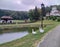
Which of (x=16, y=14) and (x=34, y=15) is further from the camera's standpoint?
(x=16, y=14)

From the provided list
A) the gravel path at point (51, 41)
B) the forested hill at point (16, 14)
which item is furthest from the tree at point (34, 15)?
the gravel path at point (51, 41)

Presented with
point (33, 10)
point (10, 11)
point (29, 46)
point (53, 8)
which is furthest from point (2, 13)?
point (29, 46)

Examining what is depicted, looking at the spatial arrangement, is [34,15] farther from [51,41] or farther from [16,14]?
[51,41]

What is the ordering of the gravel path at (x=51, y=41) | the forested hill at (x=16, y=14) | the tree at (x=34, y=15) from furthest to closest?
the forested hill at (x=16, y=14) → the tree at (x=34, y=15) → the gravel path at (x=51, y=41)

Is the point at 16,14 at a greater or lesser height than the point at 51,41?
lesser

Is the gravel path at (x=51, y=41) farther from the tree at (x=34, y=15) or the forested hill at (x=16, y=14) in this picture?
the forested hill at (x=16, y=14)

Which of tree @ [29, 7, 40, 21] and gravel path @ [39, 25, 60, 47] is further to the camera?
tree @ [29, 7, 40, 21]

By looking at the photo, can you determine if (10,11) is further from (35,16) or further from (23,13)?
(35,16)

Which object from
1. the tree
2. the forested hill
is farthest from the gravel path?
the forested hill

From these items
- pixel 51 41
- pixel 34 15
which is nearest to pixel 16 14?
pixel 34 15

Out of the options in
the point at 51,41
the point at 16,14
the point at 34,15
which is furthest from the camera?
the point at 16,14

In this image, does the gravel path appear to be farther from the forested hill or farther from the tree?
the forested hill

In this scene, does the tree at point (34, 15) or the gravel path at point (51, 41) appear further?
the tree at point (34, 15)

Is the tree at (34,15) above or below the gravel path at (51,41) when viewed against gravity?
below
